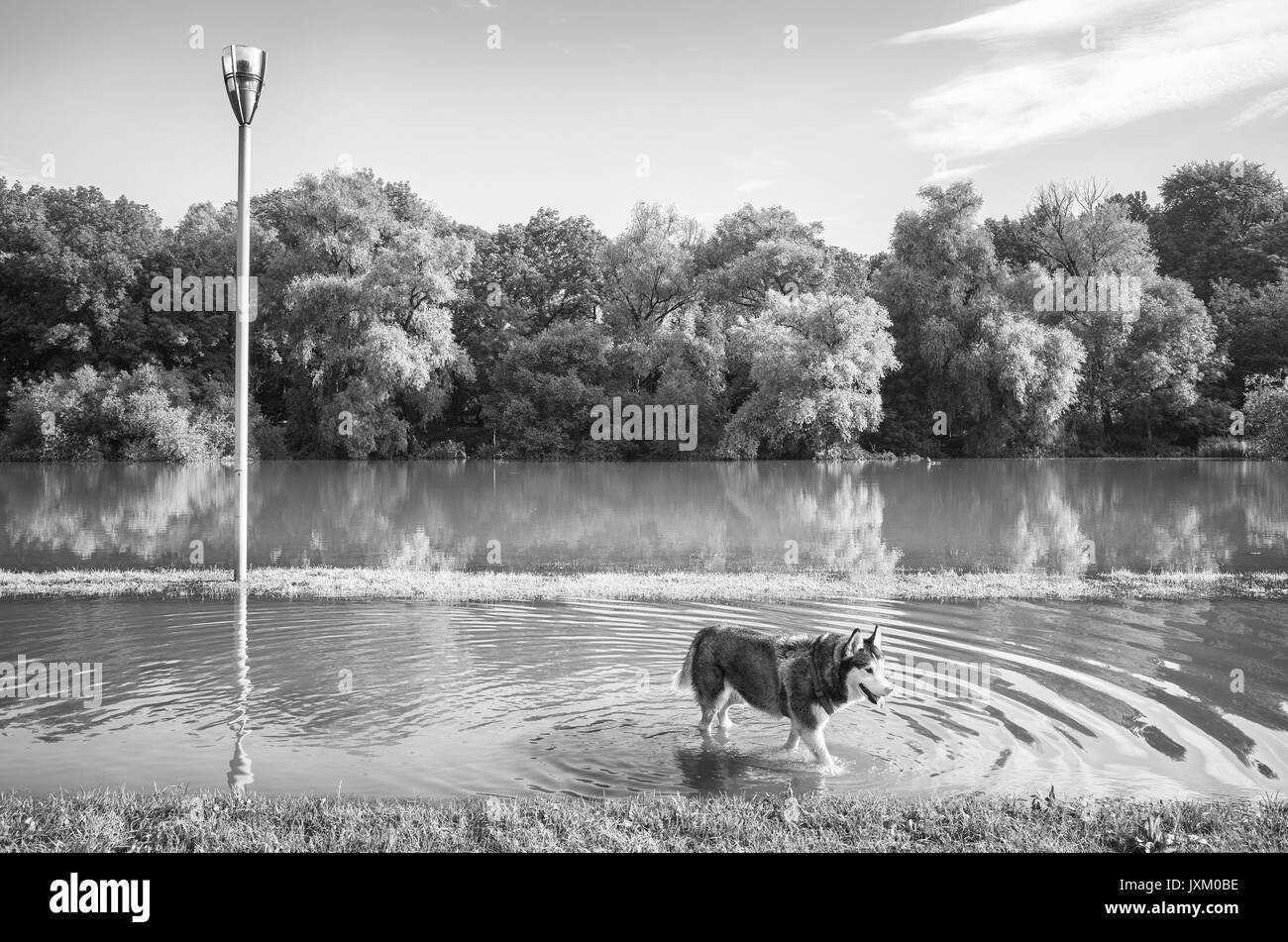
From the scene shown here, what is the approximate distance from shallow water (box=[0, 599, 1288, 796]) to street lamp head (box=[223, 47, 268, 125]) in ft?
25.2

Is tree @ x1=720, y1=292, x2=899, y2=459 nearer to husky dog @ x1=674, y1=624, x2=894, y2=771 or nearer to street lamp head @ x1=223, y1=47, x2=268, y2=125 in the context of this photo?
street lamp head @ x1=223, y1=47, x2=268, y2=125

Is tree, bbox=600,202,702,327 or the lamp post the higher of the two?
tree, bbox=600,202,702,327

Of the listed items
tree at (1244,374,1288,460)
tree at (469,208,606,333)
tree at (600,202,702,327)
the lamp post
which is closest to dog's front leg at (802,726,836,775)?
the lamp post

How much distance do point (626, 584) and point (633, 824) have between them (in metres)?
11.3

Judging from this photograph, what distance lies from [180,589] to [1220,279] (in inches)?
3408

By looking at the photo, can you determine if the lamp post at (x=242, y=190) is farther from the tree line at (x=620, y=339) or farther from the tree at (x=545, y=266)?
the tree at (x=545, y=266)

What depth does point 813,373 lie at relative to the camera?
6178cm

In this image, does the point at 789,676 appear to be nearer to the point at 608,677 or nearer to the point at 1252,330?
the point at 608,677

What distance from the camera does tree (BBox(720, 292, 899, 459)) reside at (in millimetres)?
61844
